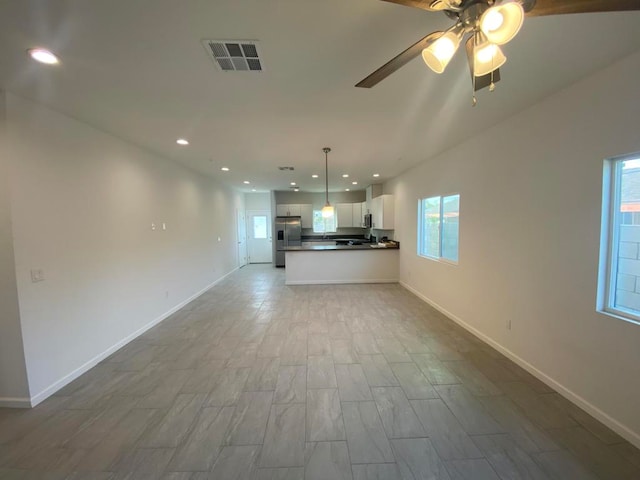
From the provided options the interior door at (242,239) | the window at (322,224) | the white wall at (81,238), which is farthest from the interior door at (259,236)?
the white wall at (81,238)

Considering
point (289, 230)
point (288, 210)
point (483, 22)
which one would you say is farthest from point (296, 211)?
point (483, 22)

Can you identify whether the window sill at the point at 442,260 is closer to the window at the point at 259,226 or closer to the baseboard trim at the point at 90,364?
the baseboard trim at the point at 90,364

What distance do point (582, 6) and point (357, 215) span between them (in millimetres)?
8139

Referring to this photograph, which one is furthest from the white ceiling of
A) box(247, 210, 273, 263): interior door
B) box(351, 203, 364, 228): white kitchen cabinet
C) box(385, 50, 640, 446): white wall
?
box(247, 210, 273, 263): interior door

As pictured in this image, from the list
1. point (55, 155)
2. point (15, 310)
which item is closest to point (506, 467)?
point (15, 310)

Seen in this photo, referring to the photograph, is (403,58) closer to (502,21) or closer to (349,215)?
(502,21)

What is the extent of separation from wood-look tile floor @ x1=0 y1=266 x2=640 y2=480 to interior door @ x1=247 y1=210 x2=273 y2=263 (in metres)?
6.44

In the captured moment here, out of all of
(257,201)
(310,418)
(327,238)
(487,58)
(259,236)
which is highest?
(257,201)

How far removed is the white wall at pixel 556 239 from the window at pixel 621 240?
58 mm

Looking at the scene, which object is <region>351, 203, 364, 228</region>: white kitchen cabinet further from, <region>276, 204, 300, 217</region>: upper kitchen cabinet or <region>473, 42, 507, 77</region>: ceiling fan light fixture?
<region>473, 42, 507, 77</region>: ceiling fan light fixture

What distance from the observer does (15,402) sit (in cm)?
221

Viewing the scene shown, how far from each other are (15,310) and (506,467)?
3880 millimetres

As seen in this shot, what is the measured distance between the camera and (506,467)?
1.60m

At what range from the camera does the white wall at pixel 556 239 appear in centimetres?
185
